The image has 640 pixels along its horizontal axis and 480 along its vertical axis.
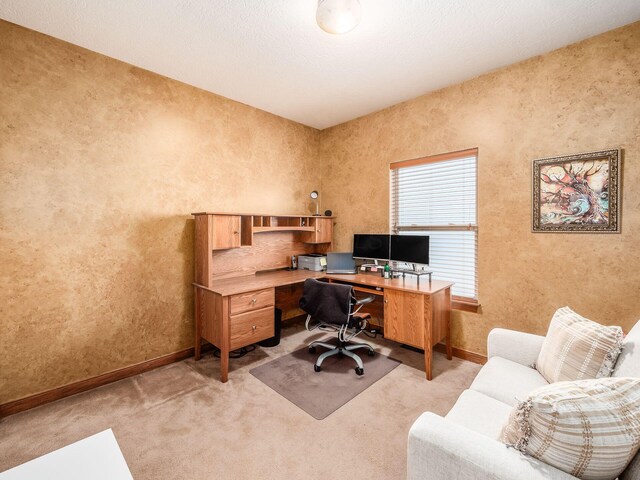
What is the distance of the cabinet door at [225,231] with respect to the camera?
297 cm

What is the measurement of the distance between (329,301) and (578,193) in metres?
2.33

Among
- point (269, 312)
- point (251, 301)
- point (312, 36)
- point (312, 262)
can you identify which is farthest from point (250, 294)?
point (312, 36)

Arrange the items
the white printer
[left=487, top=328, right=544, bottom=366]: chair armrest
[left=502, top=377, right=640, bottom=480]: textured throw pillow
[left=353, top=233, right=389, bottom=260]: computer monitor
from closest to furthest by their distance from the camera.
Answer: [left=502, top=377, right=640, bottom=480]: textured throw pillow → [left=487, top=328, right=544, bottom=366]: chair armrest → [left=353, top=233, right=389, bottom=260]: computer monitor → the white printer

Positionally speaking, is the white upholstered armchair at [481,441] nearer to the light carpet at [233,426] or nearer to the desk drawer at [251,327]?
the light carpet at [233,426]

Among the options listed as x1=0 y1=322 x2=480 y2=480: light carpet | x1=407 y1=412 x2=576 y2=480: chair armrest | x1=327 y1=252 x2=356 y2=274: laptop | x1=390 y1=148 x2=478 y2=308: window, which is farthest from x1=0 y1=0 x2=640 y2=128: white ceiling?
x1=0 y1=322 x2=480 y2=480: light carpet

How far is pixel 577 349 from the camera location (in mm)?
1529

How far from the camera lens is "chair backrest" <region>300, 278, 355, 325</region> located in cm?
264

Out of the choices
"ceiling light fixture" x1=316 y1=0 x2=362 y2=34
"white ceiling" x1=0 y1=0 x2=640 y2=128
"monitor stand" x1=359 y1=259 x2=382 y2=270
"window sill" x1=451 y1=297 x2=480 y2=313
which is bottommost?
"window sill" x1=451 y1=297 x2=480 y2=313

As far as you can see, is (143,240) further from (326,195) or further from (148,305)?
(326,195)

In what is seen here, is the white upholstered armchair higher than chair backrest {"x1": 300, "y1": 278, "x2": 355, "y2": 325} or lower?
lower

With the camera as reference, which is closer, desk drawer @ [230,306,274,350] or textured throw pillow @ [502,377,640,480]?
textured throw pillow @ [502,377,640,480]

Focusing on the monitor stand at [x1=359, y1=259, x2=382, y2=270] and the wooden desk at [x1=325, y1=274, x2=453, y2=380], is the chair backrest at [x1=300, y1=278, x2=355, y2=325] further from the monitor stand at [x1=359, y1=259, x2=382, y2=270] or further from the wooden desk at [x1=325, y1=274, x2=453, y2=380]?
the monitor stand at [x1=359, y1=259, x2=382, y2=270]

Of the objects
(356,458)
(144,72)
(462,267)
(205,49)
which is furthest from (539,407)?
(144,72)

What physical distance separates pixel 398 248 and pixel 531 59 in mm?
2169
